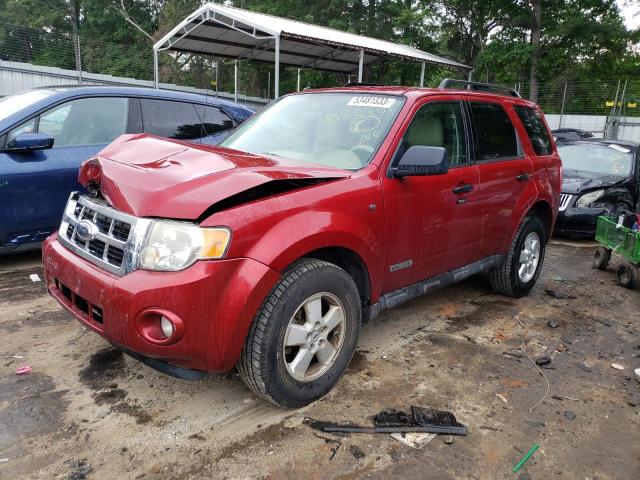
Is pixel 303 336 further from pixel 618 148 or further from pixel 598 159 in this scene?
pixel 618 148

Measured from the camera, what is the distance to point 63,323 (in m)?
3.83

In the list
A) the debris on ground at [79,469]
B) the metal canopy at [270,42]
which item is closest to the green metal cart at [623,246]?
the debris on ground at [79,469]

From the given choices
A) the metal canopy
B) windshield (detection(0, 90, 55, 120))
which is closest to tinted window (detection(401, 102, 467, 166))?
windshield (detection(0, 90, 55, 120))

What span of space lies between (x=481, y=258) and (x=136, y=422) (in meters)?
2.93

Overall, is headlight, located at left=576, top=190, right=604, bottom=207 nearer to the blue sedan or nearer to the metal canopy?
the blue sedan

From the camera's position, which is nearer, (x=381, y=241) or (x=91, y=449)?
(x=91, y=449)

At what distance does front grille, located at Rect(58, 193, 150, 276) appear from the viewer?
2383 millimetres

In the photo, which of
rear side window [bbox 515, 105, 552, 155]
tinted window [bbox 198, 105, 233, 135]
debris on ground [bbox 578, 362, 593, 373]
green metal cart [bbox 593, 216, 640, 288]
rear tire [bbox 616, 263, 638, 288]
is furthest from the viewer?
tinted window [bbox 198, 105, 233, 135]

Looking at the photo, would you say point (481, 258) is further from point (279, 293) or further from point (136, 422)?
point (136, 422)

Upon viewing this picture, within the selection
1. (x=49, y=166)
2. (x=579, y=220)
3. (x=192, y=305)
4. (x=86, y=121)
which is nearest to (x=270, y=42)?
(x=579, y=220)

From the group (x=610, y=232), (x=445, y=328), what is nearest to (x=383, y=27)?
(x=610, y=232)

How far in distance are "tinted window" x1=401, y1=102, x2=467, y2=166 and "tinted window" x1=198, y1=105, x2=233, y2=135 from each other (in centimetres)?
311

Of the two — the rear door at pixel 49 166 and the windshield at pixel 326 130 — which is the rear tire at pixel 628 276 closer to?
the windshield at pixel 326 130

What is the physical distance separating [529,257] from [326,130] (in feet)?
8.58
